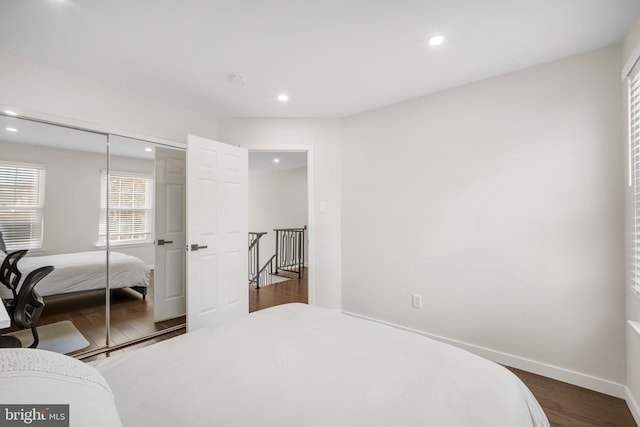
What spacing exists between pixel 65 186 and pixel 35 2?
4.42 ft

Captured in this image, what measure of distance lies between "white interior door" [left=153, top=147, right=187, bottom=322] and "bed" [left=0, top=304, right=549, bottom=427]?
80.8 inches

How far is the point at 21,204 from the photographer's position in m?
2.15

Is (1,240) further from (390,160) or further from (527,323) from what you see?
(527,323)

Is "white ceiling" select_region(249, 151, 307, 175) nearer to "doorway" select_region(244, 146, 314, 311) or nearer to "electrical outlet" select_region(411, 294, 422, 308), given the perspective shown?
"doorway" select_region(244, 146, 314, 311)

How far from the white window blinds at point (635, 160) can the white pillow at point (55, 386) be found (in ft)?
8.39

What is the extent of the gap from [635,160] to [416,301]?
1.90 m

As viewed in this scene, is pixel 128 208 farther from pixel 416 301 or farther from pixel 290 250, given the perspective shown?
pixel 290 250

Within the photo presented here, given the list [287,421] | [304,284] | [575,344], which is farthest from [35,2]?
[304,284]

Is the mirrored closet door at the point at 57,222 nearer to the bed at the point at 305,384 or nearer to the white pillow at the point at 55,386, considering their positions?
the bed at the point at 305,384

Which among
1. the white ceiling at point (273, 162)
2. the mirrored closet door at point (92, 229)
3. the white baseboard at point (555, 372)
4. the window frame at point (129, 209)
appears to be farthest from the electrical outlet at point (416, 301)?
the white ceiling at point (273, 162)

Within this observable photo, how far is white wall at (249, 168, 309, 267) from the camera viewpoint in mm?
7035

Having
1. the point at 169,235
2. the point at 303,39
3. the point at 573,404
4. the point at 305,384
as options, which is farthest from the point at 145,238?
the point at 573,404

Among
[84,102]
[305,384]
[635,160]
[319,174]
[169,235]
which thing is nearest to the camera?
[305,384]

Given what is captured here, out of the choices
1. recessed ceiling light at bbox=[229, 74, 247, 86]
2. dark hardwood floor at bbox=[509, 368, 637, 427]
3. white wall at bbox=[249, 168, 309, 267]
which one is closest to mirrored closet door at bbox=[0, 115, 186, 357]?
recessed ceiling light at bbox=[229, 74, 247, 86]
